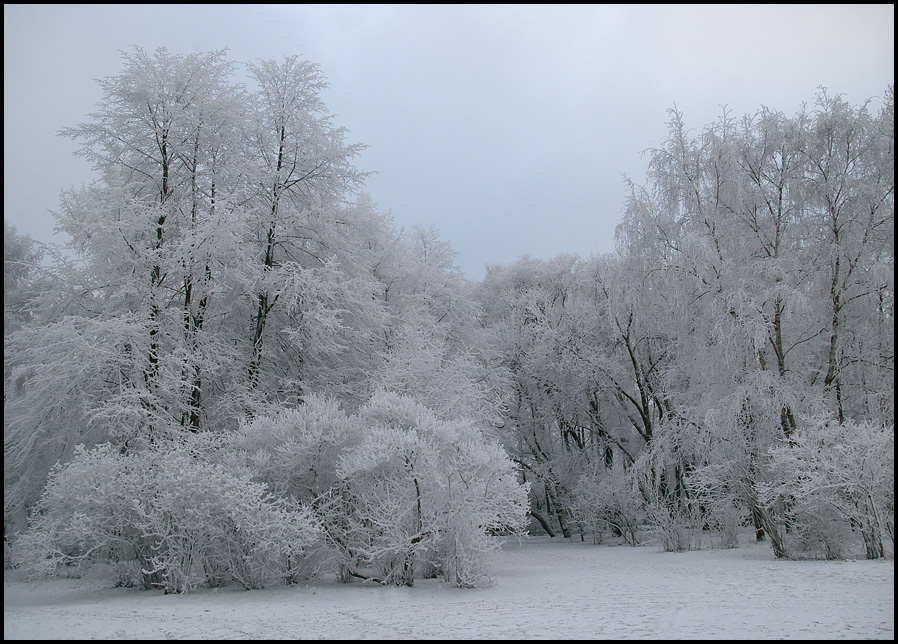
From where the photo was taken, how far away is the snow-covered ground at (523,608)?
19.7ft

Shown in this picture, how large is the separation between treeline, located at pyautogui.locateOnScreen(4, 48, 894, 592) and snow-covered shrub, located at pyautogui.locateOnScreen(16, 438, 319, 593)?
0.05 meters

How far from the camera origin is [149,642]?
583 cm

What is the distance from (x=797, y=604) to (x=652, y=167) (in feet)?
34.3

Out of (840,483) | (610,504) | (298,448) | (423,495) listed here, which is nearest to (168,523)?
(298,448)

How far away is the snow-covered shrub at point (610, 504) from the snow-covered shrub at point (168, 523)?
32.5ft

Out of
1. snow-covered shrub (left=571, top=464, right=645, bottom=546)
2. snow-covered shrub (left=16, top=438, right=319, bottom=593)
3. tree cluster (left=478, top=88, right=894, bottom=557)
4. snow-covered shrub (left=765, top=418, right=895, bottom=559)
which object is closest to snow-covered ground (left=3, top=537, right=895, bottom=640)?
snow-covered shrub (left=16, top=438, right=319, bottom=593)

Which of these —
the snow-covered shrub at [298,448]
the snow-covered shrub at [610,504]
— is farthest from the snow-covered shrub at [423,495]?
the snow-covered shrub at [610,504]

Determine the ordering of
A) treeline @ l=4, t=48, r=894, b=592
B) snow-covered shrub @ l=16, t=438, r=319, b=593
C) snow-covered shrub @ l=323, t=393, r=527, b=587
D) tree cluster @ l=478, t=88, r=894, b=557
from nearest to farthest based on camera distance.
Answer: snow-covered shrub @ l=16, t=438, r=319, b=593 < snow-covered shrub @ l=323, t=393, r=527, b=587 < treeline @ l=4, t=48, r=894, b=592 < tree cluster @ l=478, t=88, r=894, b=557

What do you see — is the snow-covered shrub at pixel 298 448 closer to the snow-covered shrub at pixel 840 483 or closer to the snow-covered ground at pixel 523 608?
the snow-covered ground at pixel 523 608

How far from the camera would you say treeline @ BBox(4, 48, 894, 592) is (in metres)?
9.31

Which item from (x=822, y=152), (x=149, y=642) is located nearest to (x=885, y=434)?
(x=822, y=152)

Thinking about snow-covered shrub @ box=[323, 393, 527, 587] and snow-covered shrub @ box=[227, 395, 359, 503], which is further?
snow-covered shrub @ box=[227, 395, 359, 503]

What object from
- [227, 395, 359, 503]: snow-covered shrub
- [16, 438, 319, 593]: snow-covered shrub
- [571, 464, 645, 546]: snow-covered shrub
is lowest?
[571, 464, 645, 546]: snow-covered shrub

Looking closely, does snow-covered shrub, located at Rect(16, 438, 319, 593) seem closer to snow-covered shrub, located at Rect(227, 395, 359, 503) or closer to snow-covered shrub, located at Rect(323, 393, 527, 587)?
snow-covered shrub, located at Rect(227, 395, 359, 503)
